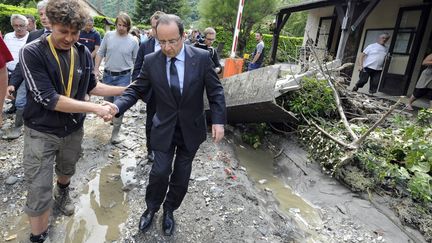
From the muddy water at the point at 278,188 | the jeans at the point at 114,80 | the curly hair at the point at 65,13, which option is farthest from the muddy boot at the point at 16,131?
the muddy water at the point at 278,188

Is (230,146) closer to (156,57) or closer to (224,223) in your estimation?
(224,223)

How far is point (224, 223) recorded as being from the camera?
3.28m

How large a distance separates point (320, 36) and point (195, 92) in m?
13.7

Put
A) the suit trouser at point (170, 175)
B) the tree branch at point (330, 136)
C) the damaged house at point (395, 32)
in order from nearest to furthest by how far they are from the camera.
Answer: the suit trouser at point (170, 175) < the tree branch at point (330, 136) < the damaged house at point (395, 32)

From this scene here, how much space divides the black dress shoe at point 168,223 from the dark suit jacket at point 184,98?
703 millimetres

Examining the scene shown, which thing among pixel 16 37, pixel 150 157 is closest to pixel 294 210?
pixel 150 157

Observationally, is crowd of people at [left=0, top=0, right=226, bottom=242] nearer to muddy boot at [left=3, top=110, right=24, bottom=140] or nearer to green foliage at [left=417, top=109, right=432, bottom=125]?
muddy boot at [left=3, top=110, right=24, bottom=140]

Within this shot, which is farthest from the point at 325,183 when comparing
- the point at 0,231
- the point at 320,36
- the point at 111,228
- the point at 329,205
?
the point at 320,36

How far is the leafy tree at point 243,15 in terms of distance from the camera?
86.4ft

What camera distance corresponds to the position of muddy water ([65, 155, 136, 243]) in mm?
2998

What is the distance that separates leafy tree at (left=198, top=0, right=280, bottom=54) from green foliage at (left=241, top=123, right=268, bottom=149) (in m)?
20.1

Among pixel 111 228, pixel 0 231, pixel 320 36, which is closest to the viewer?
pixel 0 231

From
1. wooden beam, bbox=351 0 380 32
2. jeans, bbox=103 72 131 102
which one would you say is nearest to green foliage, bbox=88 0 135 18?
wooden beam, bbox=351 0 380 32

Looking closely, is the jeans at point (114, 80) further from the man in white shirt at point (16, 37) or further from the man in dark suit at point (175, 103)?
the man in dark suit at point (175, 103)
